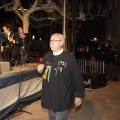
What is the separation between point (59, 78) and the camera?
4.23 m

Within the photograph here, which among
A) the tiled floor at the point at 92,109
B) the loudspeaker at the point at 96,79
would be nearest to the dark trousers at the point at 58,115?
the tiled floor at the point at 92,109

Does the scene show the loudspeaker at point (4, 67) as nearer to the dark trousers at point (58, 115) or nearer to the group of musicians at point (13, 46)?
the group of musicians at point (13, 46)

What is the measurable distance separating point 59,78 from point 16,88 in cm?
307

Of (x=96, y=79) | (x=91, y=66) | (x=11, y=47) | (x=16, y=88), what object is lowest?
(x=96, y=79)

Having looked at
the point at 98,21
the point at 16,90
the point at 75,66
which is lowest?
the point at 16,90

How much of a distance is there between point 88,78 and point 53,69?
7.52 metres

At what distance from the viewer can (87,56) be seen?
1441 cm

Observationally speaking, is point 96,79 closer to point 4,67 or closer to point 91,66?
point 91,66

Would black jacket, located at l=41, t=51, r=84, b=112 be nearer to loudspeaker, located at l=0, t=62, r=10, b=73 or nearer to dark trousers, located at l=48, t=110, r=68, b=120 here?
dark trousers, located at l=48, t=110, r=68, b=120

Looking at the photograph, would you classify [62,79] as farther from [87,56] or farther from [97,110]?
[87,56]

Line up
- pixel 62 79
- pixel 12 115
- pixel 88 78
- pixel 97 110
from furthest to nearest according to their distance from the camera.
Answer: pixel 88 78
pixel 97 110
pixel 12 115
pixel 62 79

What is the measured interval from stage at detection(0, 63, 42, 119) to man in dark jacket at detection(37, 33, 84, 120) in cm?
225

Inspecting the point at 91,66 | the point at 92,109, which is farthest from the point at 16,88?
the point at 91,66

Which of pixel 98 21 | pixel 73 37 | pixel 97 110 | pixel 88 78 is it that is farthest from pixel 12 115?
pixel 98 21
